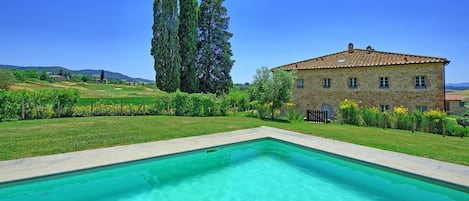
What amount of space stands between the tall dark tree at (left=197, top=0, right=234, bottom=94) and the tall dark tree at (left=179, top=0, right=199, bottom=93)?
1555mm

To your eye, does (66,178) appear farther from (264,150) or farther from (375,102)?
(375,102)

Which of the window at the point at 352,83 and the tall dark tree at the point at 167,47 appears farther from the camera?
the tall dark tree at the point at 167,47

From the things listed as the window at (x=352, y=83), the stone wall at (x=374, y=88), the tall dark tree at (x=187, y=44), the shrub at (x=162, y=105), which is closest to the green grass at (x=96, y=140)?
the shrub at (x=162, y=105)

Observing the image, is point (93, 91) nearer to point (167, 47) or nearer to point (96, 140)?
point (167, 47)

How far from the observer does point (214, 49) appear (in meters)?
27.9

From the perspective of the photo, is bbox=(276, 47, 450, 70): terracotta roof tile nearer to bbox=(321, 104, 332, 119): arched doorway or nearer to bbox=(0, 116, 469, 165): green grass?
bbox=(321, 104, 332, 119): arched doorway

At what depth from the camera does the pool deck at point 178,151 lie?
5105 millimetres

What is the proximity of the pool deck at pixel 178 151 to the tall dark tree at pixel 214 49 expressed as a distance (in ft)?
61.9

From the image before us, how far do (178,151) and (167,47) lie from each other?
18819mm

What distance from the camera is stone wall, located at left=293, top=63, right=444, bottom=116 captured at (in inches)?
709

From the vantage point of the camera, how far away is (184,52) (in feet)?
83.4

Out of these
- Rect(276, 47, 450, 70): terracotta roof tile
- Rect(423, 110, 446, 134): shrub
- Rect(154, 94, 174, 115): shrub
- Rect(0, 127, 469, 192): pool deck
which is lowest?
Rect(0, 127, 469, 192): pool deck

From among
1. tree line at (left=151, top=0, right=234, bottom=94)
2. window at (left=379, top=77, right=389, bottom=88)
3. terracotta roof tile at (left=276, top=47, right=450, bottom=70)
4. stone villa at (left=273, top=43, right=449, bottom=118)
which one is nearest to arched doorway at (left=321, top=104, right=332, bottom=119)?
stone villa at (left=273, top=43, right=449, bottom=118)

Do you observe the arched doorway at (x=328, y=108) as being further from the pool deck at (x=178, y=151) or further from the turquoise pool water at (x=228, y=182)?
the turquoise pool water at (x=228, y=182)
